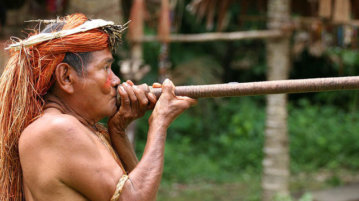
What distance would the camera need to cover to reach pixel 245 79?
35.5 feet

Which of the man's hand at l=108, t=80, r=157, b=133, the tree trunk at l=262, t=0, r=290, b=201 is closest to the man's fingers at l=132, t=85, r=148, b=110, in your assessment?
the man's hand at l=108, t=80, r=157, b=133

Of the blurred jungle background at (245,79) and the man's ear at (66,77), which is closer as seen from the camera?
the man's ear at (66,77)

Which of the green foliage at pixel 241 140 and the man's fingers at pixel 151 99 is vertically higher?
the man's fingers at pixel 151 99

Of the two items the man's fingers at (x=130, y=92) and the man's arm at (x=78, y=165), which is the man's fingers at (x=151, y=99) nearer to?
the man's fingers at (x=130, y=92)

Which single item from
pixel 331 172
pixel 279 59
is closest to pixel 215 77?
pixel 331 172

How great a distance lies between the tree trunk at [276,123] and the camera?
5.36m

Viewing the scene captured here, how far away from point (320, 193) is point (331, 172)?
1.54 metres

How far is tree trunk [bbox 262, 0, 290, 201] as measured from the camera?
17.6 ft

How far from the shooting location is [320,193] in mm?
6652

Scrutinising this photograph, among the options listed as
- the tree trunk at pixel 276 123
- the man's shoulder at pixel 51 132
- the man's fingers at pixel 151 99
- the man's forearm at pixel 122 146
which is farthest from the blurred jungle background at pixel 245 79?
the man's shoulder at pixel 51 132

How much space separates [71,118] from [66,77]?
0.17 m

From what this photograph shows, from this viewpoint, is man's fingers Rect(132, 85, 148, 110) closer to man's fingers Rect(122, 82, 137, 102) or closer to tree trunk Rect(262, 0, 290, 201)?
man's fingers Rect(122, 82, 137, 102)

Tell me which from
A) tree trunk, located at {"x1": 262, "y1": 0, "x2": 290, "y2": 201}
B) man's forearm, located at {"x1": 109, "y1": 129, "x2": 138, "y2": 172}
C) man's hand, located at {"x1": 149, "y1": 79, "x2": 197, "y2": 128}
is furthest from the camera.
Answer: tree trunk, located at {"x1": 262, "y1": 0, "x2": 290, "y2": 201}

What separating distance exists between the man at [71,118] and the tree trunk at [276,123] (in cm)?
352
